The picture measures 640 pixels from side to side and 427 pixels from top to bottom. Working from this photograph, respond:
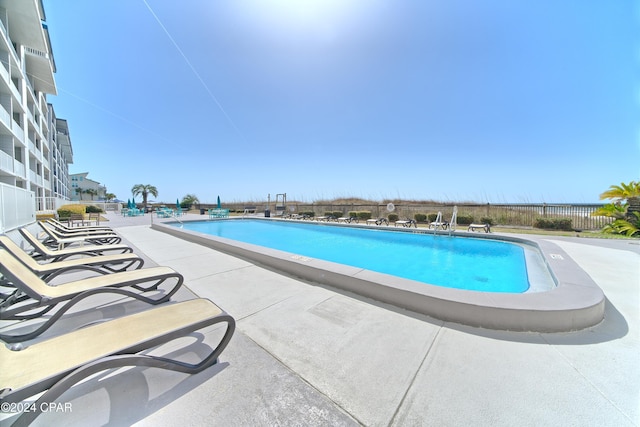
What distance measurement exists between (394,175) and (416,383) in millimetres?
24809

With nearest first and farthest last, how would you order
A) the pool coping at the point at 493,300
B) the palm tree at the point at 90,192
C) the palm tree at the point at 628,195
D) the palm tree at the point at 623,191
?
1. the pool coping at the point at 493,300
2. the palm tree at the point at 628,195
3. the palm tree at the point at 623,191
4. the palm tree at the point at 90,192

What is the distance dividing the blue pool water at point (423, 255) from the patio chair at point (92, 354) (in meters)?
5.05

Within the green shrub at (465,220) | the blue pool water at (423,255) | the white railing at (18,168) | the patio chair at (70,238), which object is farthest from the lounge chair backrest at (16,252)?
the white railing at (18,168)

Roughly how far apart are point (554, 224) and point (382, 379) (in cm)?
1420

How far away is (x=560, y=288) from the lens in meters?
2.97

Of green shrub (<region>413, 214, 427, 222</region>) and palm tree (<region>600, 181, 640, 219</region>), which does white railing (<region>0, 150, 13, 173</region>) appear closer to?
green shrub (<region>413, 214, 427, 222</region>)

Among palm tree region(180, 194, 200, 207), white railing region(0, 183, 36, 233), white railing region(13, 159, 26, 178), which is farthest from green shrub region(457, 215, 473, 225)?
palm tree region(180, 194, 200, 207)

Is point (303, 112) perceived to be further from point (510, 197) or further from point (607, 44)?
point (510, 197)

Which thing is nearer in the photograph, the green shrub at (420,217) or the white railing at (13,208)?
the white railing at (13,208)

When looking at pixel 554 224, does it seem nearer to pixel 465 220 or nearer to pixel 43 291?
pixel 465 220

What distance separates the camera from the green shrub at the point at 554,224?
35.4 ft

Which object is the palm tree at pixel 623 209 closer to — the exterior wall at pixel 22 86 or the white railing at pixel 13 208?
the white railing at pixel 13 208

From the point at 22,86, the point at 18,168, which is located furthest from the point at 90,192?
the point at 18,168

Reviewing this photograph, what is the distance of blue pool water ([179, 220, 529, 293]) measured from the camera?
5.53 m
